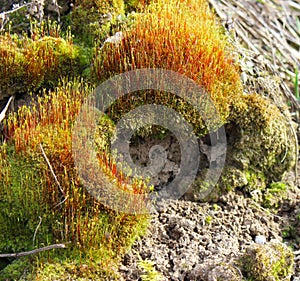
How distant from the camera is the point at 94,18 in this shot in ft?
14.6

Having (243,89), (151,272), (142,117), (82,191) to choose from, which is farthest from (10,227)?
(243,89)

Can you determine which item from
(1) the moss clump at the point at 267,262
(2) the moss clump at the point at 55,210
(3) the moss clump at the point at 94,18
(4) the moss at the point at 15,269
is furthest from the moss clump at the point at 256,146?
(4) the moss at the point at 15,269

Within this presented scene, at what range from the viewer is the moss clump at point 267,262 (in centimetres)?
322

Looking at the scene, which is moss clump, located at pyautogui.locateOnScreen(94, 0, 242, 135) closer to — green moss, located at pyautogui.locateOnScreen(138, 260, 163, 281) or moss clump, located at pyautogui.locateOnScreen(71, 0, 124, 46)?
moss clump, located at pyautogui.locateOnScreen(71, 0, 124, 46)

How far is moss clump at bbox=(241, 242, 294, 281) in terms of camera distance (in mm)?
3217

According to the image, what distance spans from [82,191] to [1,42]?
1.69m

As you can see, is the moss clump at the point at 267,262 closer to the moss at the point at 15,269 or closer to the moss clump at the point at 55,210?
the moss clump at the point at 55,210

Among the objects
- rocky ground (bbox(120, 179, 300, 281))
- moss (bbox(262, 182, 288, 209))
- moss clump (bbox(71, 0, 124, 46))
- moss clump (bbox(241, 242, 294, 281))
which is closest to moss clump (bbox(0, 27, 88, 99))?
moss clump (bbox(71, 0, 124, 46))

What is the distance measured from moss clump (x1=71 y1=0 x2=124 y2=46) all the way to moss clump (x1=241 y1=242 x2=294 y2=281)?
2.45m

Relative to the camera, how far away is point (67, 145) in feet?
11.0

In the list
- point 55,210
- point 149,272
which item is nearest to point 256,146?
point 149,272

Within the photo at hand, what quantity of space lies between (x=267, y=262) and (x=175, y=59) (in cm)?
180

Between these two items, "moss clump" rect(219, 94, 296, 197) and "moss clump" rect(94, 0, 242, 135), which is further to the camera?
"moss clump" rect(219, 94, 296, 197)

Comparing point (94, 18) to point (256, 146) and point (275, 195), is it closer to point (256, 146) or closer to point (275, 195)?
point (256, 146)
